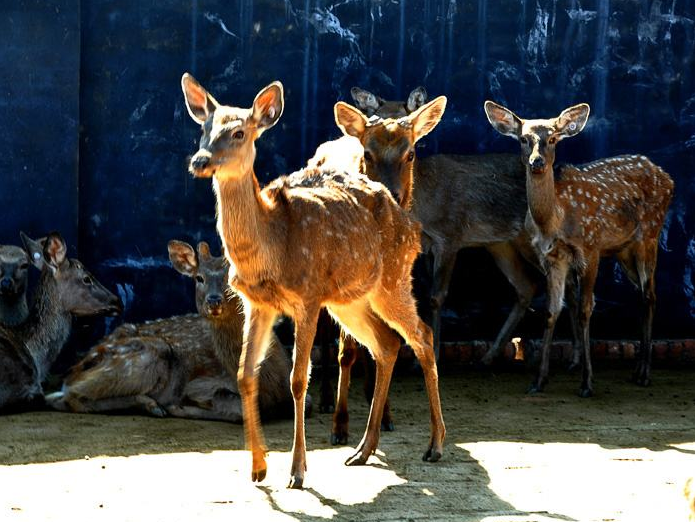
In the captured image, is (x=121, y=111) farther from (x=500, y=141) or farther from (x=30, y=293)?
(x=500, y=141)

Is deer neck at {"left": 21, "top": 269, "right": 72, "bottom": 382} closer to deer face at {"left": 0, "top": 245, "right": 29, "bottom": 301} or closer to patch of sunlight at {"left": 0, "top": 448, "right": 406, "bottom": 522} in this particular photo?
deer face at {"left": 0, "top": 245, "right": 29, "bottom": 301}

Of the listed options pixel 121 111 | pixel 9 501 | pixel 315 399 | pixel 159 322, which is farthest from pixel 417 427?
pixel 121 111

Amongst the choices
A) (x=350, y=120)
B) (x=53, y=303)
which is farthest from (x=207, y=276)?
(x=53, y=303)

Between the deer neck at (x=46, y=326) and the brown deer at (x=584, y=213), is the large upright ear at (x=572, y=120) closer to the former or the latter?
the brown deer at (x=584, y=213)

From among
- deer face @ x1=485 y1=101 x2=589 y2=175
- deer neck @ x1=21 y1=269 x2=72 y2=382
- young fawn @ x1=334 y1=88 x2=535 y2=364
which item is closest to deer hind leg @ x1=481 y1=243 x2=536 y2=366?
young fawn @ x1=334 y1=88 x2=535 y2=364

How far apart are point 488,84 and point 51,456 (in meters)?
5.41

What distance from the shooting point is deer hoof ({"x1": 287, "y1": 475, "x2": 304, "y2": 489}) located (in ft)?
22.7

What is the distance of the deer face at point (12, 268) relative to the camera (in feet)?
33.7

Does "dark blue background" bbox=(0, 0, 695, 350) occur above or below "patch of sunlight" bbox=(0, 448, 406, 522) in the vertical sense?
above

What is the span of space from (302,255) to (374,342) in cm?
102

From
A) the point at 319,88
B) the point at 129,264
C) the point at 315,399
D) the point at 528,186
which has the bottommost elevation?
the point at 315,399

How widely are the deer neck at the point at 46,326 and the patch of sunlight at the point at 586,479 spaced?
3600mm

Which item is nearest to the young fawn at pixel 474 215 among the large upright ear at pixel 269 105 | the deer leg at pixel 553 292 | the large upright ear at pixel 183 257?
the deer leg at pixel 553 292

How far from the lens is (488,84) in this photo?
11664 mm
